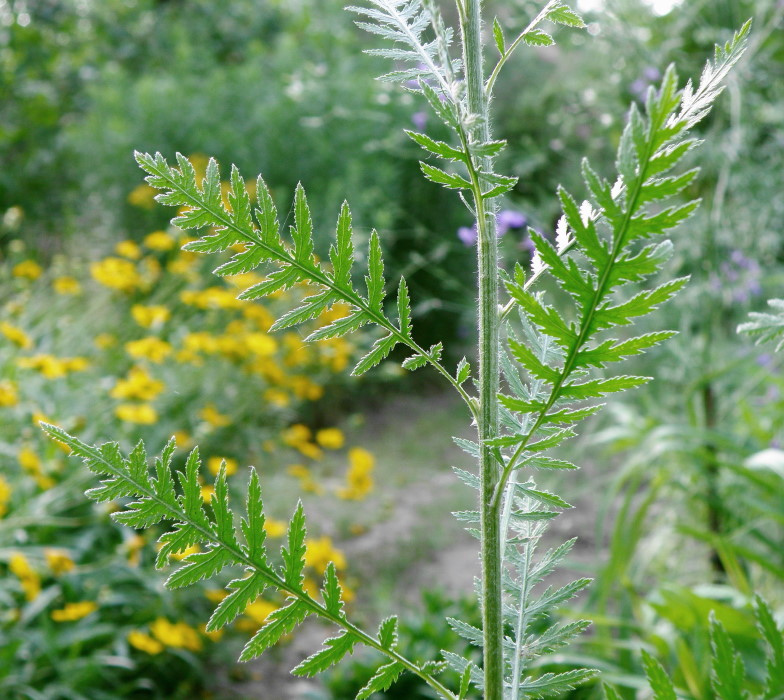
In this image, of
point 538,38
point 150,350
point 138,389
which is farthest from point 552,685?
point 150,350

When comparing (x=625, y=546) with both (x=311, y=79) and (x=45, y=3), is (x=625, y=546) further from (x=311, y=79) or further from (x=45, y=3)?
(x=45, y=3)

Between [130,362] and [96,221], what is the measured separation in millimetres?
2448

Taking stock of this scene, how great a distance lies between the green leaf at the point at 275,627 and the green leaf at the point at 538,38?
0.28m

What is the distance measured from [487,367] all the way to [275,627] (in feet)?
0.47

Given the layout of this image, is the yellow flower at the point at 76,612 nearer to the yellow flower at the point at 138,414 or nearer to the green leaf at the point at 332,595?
the yellow flower at the point at 138,414

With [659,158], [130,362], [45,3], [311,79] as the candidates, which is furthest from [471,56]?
[45,3]

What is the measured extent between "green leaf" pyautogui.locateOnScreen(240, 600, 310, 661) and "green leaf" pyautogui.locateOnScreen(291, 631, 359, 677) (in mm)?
16

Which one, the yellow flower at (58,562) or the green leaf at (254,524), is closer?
the green leaf at (254,524)

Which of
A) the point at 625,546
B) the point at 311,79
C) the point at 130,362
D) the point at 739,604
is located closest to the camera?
the point at 739,604

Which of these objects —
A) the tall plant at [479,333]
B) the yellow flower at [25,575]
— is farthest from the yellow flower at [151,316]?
the tall plant at [479,333]

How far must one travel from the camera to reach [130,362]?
325 cm

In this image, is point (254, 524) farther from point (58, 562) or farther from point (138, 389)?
point (138, 389)

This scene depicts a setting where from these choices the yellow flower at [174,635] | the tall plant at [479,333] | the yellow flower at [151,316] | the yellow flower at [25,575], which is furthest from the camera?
the yellow flower at [151,316]

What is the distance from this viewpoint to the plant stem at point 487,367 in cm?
36
